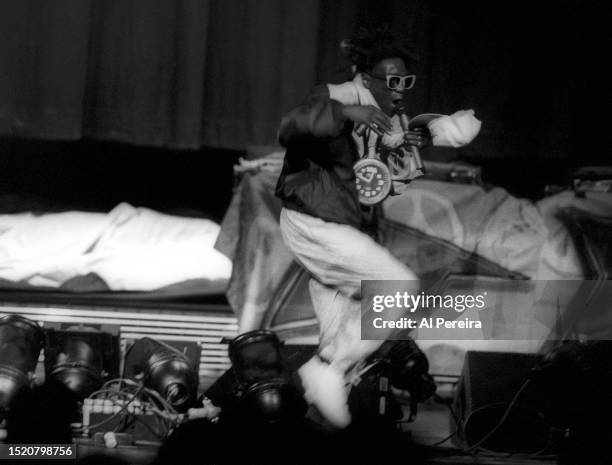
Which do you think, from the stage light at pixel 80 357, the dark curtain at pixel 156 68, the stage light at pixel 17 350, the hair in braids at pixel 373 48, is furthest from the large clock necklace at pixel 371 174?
the stage light at pixel 17 350

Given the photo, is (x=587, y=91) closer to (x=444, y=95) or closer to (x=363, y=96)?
(x=444, y=95)

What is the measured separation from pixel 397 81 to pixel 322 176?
0.39 meters

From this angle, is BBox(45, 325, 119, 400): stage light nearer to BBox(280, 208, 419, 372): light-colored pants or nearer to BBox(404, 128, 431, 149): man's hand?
BBox(280, 208, 419, 372): light-colored pants

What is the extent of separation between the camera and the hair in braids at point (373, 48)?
2.66m

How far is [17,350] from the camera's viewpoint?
8.93 feet

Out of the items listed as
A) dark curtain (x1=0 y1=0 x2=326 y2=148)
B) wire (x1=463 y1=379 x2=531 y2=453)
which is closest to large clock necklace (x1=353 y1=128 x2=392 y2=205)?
dark curtain (x1=0 y1=0 x2=326 y2=148)

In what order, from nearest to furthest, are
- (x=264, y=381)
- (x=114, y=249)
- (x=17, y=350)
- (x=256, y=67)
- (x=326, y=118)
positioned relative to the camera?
(x=326, y=118) < (x=264, y=381) < (x=17, y=350) < (x=114, y=249) < (x=256, y=67)

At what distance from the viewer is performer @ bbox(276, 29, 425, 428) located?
8.55 feet

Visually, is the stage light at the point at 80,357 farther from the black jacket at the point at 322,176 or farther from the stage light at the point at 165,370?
the black jacket at the point at 322,176

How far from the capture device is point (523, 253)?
313cm

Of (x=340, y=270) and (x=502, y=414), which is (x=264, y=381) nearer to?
(x=340, y=270)

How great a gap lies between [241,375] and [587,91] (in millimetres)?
1631

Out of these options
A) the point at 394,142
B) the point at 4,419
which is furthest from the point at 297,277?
the point at 4,419

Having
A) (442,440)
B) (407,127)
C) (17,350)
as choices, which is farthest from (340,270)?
(17,350)
